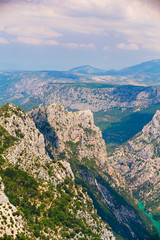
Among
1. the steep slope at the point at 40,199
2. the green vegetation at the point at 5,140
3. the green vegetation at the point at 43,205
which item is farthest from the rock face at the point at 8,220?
the green vegetation at the point at 5,140

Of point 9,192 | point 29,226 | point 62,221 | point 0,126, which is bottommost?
point 62,221

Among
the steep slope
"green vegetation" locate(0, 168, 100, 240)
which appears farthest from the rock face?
"green vegetation" locate(0, 168, 100, 240)

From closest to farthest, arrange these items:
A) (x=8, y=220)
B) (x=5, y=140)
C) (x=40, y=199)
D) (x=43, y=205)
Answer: (x=8, y=220) → (x=43, y=205) → (x=40, y=199) → (x=5, y=140)

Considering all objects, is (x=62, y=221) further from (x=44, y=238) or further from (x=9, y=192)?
(x=9, y=192)

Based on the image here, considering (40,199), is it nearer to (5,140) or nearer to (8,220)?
(8,220)

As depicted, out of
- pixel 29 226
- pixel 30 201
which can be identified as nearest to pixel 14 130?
pixel 30 201

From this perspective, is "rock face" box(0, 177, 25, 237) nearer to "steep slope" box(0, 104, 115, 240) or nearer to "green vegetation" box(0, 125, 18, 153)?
"steep slope" box(0, 104, 115, 240)

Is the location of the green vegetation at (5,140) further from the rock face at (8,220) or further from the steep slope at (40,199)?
the rock face at (8,220)

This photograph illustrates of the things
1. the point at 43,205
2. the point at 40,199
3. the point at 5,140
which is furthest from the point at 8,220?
the point at 5,140
